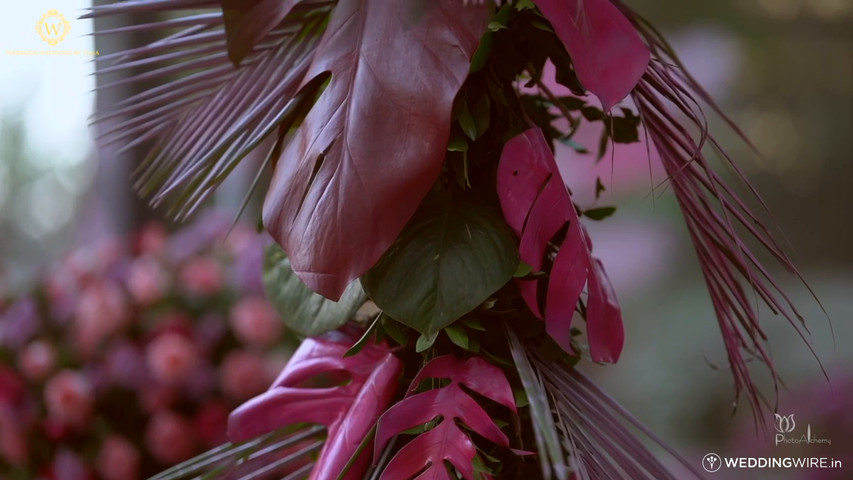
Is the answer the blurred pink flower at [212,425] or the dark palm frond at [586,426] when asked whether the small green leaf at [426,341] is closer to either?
the dark palm frond at [586,426]

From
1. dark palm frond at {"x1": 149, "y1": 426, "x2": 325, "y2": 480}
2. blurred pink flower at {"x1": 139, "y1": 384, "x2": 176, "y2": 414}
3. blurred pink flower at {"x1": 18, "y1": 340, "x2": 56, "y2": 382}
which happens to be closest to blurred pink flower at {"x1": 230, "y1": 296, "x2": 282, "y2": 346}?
blurred pink flower at {"x1": 139, "y1": 384, "x2": 176, "y2": 414}

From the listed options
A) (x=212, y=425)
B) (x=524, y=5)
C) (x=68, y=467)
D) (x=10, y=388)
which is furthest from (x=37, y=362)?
(x=524, y=5)

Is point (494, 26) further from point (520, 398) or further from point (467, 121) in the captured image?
point (520, 398)

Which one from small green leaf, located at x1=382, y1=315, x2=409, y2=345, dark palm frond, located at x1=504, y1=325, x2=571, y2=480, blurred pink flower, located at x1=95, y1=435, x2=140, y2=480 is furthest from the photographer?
blurred pink flower, located at x1=95, y1=435, x2=140, y2=480

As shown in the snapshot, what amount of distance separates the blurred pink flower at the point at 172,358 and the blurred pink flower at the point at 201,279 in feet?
0.29

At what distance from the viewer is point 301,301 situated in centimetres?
46

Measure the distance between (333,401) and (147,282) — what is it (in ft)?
2.45

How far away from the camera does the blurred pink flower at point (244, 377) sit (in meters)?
1.03

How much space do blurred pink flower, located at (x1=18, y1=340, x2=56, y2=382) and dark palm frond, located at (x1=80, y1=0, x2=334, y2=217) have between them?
72 centimetres

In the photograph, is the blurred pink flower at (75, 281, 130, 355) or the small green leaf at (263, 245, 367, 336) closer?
the small green leaf at (263, 245, 367, 336)

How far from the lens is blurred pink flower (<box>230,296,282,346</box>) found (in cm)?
105

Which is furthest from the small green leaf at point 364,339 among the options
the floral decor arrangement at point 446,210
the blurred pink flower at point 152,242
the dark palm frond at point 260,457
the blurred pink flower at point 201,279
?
the blurred pink flower at point 152,242

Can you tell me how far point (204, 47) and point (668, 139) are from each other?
11.2 inches

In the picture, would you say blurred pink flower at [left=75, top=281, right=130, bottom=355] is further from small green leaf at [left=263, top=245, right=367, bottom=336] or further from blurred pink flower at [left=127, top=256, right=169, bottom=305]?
small green leaf at [left=263, top=245, right=367, bottom=336]
